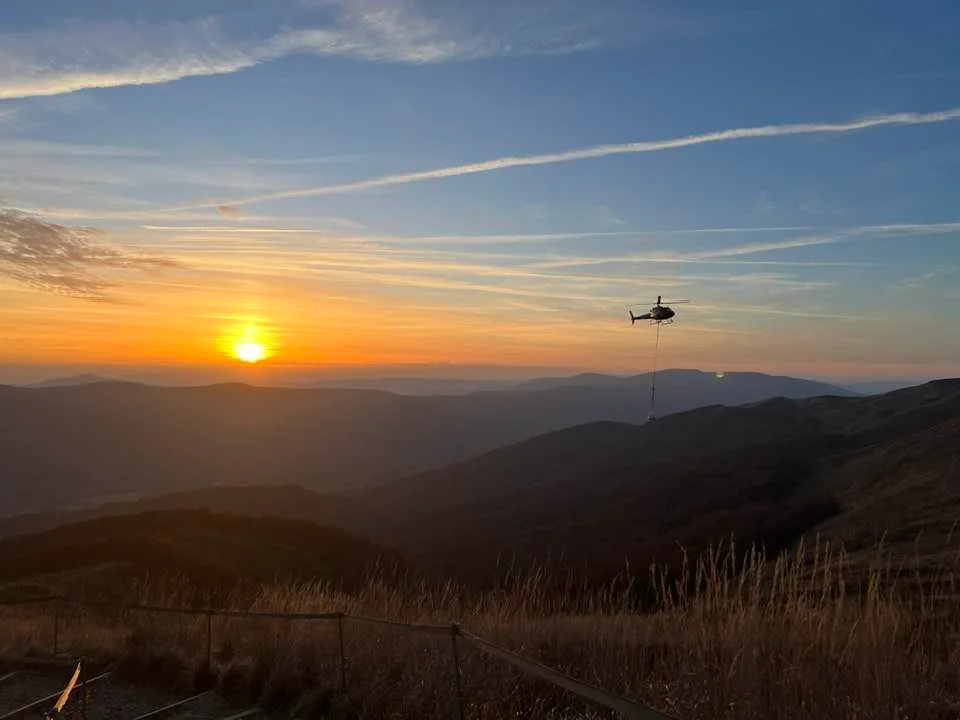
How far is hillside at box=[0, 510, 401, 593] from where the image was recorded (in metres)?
32.0

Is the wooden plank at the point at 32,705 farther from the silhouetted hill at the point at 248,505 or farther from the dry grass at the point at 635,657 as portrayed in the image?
the silhouetted hill at the point at 248,505

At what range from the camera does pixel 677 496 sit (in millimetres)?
60000

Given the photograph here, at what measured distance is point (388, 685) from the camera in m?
5.79

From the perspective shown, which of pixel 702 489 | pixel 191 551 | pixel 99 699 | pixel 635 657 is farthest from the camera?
pixel 702 489

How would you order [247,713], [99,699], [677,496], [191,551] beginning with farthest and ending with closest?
[677,496] < [191,551] < [99,699] < [247,713]

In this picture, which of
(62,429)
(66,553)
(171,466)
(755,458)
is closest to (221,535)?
(66,553)

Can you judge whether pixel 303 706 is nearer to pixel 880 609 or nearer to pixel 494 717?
pixel 494 717

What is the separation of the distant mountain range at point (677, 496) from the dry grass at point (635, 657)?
3.60 feet

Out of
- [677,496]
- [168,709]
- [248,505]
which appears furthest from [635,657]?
[248,505]

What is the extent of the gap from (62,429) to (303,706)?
224249 mm

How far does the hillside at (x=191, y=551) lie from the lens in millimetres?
32000

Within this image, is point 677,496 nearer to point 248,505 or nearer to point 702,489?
point 702,489

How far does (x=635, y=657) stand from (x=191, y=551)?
34773 millimetres

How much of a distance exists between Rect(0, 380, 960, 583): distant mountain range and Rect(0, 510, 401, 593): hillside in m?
7.01
